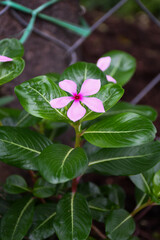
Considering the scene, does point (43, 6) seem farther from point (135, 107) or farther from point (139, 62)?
point (139, 62)

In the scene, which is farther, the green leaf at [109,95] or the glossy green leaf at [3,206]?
the glossy green leaf at [3,206]

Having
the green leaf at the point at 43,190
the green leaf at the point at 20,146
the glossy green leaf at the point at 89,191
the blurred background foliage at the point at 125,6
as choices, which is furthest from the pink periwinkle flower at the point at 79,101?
the blurred background foliage at the point at 125,6

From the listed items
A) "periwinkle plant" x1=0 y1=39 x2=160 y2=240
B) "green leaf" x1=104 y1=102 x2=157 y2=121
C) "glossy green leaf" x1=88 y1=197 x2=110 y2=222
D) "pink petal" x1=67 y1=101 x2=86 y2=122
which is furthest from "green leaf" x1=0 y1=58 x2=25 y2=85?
"glossy green leaf" x1=88 y1=197 x2=110 y2=222

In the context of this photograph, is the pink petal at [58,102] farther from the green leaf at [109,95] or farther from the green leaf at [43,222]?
the green leaf at [43,222]

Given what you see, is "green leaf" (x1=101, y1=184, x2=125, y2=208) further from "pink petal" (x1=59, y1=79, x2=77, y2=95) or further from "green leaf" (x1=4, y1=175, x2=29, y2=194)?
"pink petal" (x1=59, y1=79, x2=77, y2=95)

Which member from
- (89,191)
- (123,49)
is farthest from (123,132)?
(123,49)

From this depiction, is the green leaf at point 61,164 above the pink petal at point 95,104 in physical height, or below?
below

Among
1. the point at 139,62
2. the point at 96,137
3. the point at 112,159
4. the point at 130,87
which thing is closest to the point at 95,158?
the point at 112,159

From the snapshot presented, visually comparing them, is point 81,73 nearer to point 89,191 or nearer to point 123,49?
point 89,191
